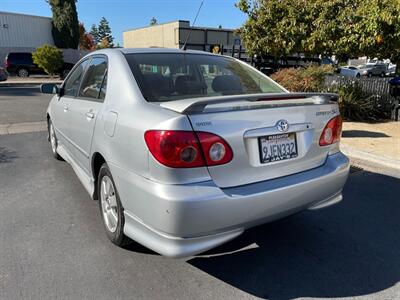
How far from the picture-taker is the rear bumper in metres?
2.22

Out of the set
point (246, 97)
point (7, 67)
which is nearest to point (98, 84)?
point (246, 97)

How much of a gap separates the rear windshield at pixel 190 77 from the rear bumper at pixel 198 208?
78 centimetres

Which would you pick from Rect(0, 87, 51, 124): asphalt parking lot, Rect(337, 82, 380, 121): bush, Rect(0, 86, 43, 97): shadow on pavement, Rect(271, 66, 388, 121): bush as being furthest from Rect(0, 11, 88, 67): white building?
Rect(337, 82, 380, 121): bush

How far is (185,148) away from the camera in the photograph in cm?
225

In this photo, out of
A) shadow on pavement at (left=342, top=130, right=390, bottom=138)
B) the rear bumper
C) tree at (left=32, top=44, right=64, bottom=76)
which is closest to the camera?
the rear bumper

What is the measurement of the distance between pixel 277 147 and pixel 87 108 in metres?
1.86

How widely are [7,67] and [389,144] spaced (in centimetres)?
2840

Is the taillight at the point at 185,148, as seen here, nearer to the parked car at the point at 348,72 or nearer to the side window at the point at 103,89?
the side window at the point at 103,89

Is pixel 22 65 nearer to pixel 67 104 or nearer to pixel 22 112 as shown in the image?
pixel 22 112

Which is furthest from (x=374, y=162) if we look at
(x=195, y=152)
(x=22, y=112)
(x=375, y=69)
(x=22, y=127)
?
(x=375, y=69)

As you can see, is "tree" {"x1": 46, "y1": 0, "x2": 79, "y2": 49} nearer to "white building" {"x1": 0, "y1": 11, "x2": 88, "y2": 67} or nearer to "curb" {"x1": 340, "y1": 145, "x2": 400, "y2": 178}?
"white building" {"x1": 0, "y1": 11, "x2": 88, "y2": 67}

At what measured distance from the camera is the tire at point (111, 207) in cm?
285

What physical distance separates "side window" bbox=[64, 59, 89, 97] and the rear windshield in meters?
1.13

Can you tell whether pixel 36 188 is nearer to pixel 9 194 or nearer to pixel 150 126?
pixel 9 194
